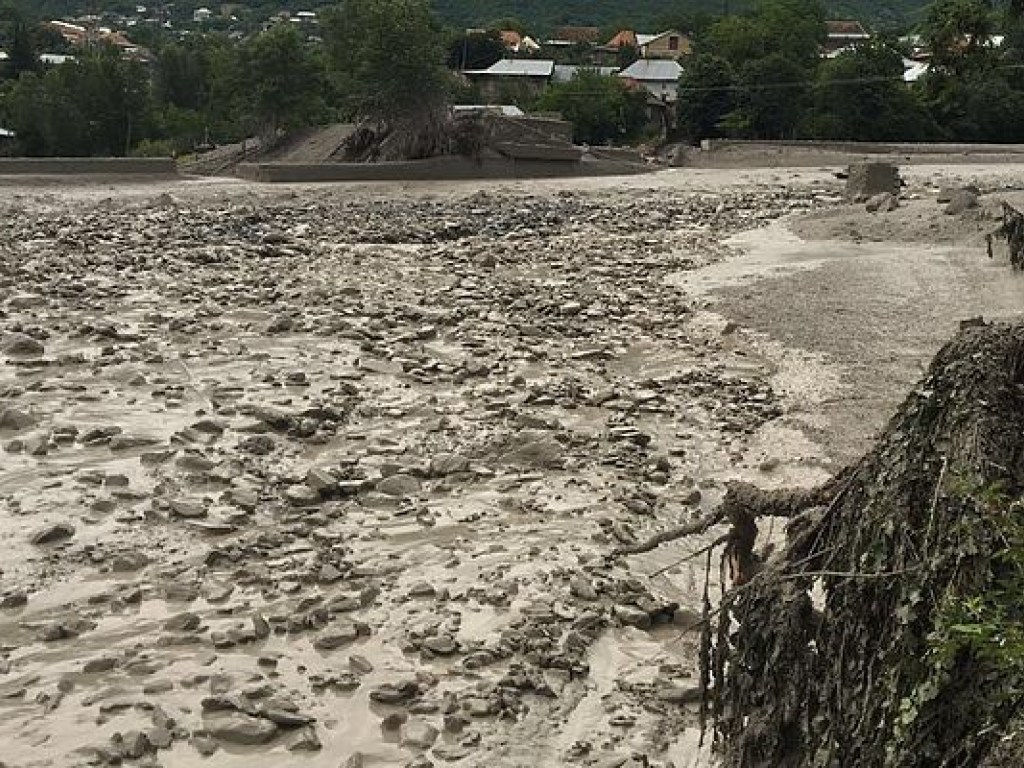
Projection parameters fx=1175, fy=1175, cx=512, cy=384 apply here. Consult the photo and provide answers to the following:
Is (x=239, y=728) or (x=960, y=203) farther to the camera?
(x=960, y=203)

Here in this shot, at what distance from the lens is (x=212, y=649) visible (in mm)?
5727

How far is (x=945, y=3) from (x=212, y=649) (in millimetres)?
34555

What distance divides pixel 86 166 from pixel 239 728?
25.2m

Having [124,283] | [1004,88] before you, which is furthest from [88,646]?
[1004,88]

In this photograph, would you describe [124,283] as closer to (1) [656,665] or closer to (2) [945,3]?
(1) [656,665]

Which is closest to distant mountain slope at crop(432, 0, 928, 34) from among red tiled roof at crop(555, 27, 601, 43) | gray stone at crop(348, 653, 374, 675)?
red tiled roof at crop(555, 27, 601, 43)

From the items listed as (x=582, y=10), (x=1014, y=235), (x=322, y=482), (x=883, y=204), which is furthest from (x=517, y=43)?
(x=322, y=482)

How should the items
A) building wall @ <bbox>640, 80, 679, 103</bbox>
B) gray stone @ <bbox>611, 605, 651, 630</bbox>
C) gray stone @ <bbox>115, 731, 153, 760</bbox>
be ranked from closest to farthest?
gray stone @ <bbox>115, 731, 153, 760</bbox> → gray stone @ <bbox>611, 605, 651, 630</bbox> → building wall @ <bbox>640, 80, 679, 103</bbox>

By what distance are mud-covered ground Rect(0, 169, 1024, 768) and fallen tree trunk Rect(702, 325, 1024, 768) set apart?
1.75 m

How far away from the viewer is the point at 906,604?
282 cm

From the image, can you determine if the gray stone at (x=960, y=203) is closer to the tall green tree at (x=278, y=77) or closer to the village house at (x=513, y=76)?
the tall green tree at (x=278, y=77)

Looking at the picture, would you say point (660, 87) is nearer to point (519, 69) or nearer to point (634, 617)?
point (519, 69)

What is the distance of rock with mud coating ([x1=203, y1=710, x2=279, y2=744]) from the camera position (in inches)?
196

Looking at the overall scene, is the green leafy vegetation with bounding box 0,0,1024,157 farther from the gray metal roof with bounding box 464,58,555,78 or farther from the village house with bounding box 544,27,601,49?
the village house with bounding box 544,27,601,49
